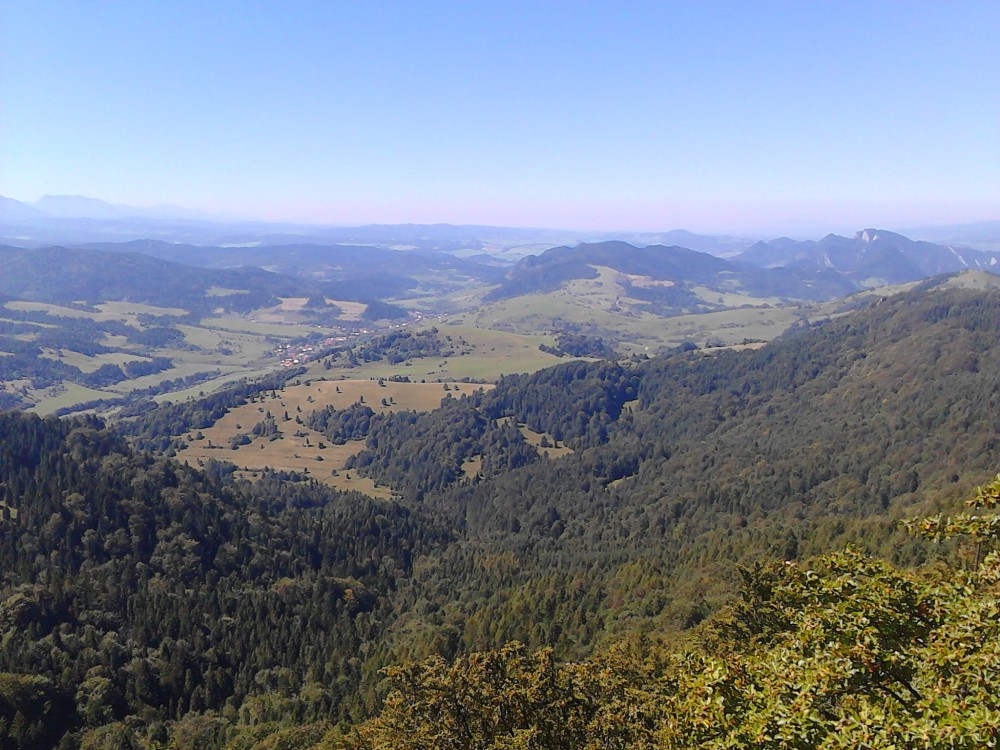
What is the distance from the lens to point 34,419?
508 feet

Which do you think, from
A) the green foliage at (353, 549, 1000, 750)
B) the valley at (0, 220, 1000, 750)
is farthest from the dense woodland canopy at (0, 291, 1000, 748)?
the valley at (0, 220, 1000, 750)

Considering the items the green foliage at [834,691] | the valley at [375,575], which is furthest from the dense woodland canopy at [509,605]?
the valley at [375,575]

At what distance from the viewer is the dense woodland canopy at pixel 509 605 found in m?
18.1

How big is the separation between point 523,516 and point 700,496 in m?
50.3

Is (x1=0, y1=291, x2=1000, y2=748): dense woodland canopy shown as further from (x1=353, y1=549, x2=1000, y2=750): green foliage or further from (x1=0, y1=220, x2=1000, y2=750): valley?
(x1=0, y1=220, x2=1000, y2=750): valley

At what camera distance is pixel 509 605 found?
→ 106688 mm

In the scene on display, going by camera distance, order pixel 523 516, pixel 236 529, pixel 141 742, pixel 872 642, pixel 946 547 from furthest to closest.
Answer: pixel 523 516 < pixel 236 529 < pixel 946 547 < pixel 141 742 < pixel 872 642

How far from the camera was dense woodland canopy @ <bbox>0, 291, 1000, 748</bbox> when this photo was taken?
18078mm

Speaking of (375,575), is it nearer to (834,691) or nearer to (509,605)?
(509,605)

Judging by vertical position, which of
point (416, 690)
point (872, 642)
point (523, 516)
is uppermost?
point (872, 642)

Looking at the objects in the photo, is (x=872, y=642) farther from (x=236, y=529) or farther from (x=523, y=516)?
(x=523, y=516)

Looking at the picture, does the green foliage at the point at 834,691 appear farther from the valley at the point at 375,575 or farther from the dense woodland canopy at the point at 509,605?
the valley at the point at 375,575

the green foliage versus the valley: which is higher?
the green foliage

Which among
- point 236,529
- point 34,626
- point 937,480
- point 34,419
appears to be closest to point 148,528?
point 236,529
